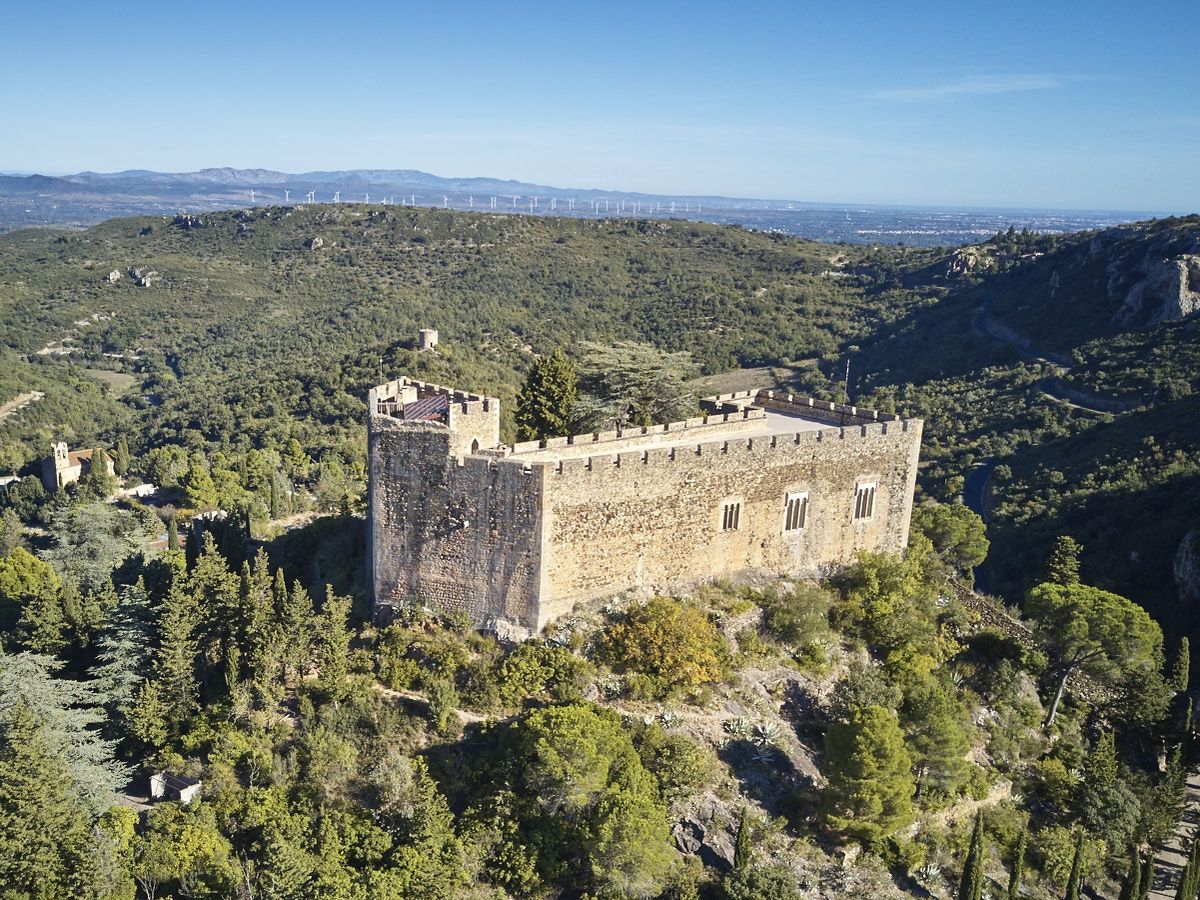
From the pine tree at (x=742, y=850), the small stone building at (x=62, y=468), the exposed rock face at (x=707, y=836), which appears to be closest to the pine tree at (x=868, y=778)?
the pine tree at (x=742, y=850)

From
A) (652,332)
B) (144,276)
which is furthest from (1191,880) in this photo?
(144,276)

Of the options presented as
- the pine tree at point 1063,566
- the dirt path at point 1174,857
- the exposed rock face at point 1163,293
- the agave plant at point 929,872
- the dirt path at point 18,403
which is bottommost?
the dirt path at point 18,403

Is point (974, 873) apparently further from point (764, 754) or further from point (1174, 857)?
point (1174, 857)

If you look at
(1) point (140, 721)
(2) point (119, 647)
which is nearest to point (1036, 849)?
(1) point (140, 721)

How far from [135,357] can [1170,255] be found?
10947 centimetres

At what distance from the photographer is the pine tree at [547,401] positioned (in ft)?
94.6

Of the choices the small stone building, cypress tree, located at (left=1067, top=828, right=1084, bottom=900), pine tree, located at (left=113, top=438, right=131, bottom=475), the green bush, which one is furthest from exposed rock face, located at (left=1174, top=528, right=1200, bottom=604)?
pine tree, located at (left=113, top=438, right=131, bottom=475)

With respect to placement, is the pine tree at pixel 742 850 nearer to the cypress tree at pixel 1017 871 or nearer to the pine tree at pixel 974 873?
the pine tree at pixel 974 873

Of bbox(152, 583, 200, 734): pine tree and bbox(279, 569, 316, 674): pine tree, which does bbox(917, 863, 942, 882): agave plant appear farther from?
bbox(152, 583, 200, 734): pine tree

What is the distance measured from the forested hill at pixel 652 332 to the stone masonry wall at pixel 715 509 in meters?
18.8

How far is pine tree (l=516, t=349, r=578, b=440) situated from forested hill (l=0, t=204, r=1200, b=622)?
17.0 meters

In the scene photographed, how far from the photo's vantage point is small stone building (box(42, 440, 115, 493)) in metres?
62.1

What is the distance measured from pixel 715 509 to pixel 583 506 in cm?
405

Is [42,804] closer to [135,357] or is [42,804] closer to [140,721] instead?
[140,721]
